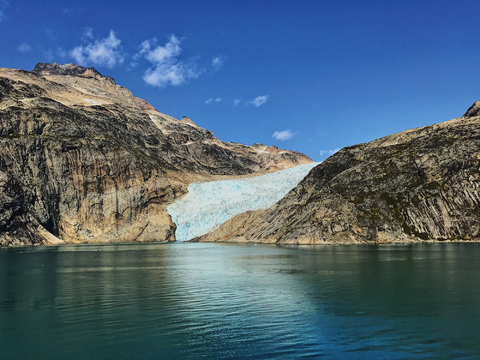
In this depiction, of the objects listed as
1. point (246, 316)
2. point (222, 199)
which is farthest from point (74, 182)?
point (246, 316)

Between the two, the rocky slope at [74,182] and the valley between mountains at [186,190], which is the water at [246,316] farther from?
the rocky slope at [74,182]

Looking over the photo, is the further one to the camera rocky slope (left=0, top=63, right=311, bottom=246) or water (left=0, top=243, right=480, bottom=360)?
rocky slope (left=0, top=63, right=311, bottom=246)

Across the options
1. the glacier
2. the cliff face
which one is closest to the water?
the cliff face

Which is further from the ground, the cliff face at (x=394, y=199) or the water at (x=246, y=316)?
the cliff face at (x=394, y=199)

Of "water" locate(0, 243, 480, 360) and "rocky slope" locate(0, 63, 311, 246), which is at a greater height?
"rocky slope" locate(0, 63, 311, 246)

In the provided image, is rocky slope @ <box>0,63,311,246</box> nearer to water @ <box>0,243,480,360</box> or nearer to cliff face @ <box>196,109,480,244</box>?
cliff face @ <box>196,109,480,244</box>

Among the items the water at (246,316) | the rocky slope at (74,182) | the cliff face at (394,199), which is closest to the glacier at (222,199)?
the rocky slope at (74,182)
